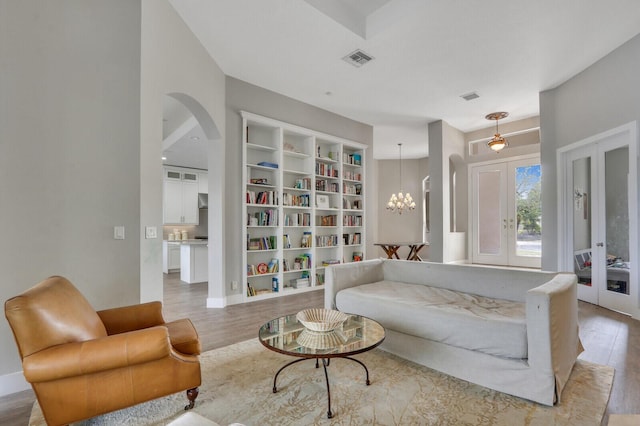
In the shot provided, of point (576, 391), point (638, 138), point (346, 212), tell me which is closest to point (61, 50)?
point (576, 391)

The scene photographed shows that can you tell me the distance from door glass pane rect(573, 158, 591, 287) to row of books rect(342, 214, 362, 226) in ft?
11.5

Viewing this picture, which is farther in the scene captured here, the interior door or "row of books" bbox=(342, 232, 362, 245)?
the interior door

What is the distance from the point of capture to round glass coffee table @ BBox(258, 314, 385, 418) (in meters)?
1.79

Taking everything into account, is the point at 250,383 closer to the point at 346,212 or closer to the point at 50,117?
the point at 50,117

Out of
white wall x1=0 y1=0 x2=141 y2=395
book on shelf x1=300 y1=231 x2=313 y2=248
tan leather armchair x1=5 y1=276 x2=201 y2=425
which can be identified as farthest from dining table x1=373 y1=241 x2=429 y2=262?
tan leather armchair x1=5 y1=276 x2=201 y2=425

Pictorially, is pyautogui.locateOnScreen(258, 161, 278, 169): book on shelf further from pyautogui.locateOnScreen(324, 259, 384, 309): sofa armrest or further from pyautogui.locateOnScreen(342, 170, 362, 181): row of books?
pyautogui.locateOnScreen(324, 259, 384, 309): sofa armrest

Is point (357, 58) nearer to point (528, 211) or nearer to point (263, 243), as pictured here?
point (263, 243)

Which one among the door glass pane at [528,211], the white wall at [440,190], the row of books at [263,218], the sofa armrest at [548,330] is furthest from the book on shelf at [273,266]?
the door glass pane at [528,211]

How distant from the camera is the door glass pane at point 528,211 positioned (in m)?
6.76

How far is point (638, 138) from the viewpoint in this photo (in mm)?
3654

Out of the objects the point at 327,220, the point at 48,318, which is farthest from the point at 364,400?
the point at 327,220

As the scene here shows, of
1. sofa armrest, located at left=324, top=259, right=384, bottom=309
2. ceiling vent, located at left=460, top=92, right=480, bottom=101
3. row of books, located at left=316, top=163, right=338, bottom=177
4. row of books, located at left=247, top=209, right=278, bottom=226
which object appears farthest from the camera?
row of books, located at left=316, top=163, right=338, bottom=177

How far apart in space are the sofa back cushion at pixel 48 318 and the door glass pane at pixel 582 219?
5867mm

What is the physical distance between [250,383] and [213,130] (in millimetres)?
3279
